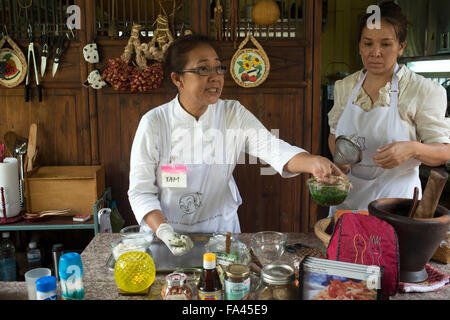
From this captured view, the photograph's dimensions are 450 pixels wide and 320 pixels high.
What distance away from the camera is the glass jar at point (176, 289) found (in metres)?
1.22

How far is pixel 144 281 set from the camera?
4.23ft

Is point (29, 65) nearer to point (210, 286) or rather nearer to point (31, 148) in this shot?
point (31, 148)

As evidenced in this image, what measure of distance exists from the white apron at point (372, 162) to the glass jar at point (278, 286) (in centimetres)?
97

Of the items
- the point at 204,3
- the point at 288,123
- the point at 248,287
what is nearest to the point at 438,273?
the point at 248,287

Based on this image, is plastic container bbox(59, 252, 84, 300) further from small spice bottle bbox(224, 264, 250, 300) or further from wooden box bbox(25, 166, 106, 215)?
wooden box bbox(25, 166, 106, 215)

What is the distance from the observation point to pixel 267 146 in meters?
1.99

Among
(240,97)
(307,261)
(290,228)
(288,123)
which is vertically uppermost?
(240,97)

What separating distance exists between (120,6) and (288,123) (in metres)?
1.59

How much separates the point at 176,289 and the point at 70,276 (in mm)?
303

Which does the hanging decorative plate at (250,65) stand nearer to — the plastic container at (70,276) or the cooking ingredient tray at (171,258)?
the cooking ingredient tray at (171,258)

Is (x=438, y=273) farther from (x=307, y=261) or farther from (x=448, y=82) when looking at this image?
(x=448, y=82)

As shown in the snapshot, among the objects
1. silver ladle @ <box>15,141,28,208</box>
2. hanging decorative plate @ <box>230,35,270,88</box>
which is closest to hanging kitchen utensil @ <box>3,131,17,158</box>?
silver ladle @ <box>15,141,28,208</box>

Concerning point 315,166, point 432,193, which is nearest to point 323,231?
point 315,166

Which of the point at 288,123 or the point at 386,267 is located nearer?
the point at 386,267
